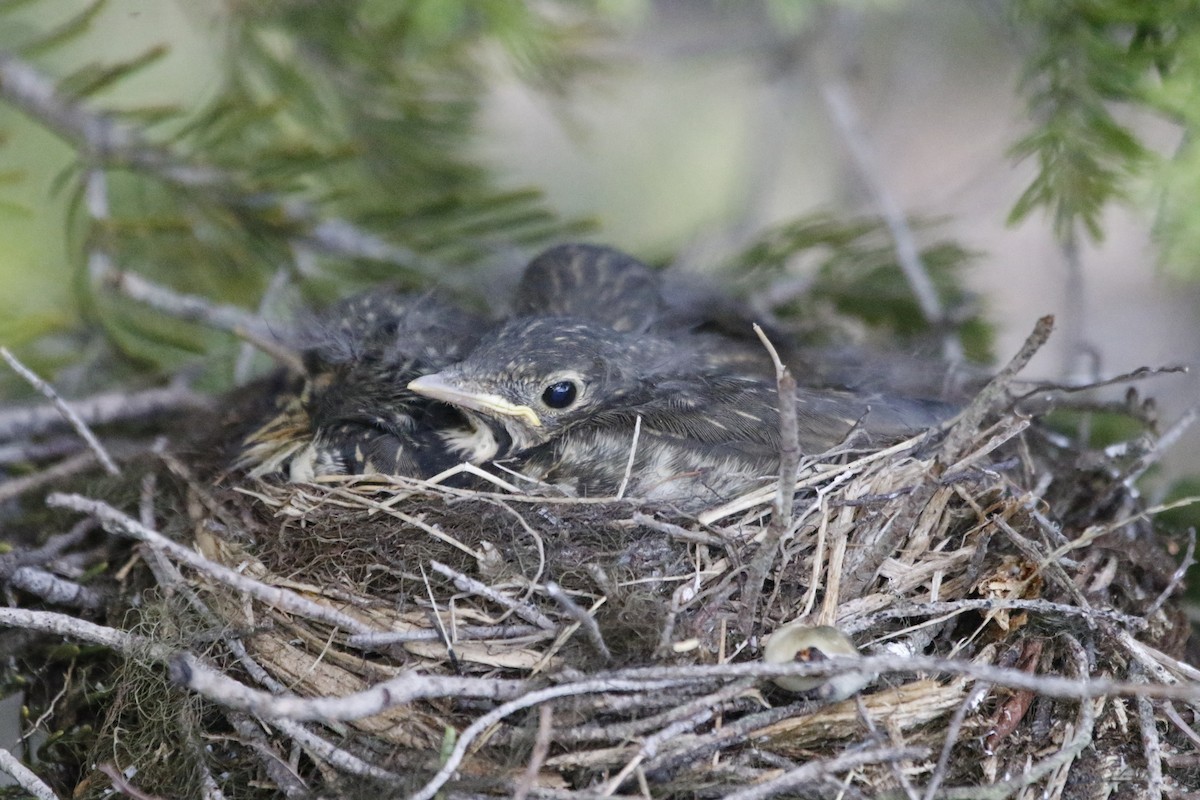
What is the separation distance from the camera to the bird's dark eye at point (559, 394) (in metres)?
1.80

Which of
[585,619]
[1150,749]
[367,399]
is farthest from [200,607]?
[1150,749]

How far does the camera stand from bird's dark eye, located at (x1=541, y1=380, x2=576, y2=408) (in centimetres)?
180

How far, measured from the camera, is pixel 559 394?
1812 millimetres

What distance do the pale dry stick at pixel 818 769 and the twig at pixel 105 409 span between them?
139 cm

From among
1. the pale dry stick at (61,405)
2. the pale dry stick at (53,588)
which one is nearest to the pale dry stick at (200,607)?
the pale dry stick at (53,588)

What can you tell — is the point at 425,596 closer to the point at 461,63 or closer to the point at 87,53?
the point at 461,63

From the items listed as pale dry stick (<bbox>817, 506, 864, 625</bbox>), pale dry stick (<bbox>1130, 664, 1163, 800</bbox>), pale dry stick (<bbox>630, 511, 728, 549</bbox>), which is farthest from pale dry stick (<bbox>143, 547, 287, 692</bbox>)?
pale dry stick (<bbox>1130, 664, 1163, 800</bbox>)

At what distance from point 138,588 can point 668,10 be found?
3479 millimetres

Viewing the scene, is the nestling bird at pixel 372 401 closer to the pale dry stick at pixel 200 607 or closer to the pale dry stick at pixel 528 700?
the pale dry stick at pixel 200 607

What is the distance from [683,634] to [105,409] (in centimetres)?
129

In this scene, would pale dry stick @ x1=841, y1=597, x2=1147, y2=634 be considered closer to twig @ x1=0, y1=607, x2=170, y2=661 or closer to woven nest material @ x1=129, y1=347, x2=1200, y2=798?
woven nest material @ x1=129, y1=347, x2=1200, y2=798

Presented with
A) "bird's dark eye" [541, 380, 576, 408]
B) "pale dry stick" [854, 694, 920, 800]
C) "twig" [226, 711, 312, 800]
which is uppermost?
"bird's dark eye" [541, 380, 576, 408]

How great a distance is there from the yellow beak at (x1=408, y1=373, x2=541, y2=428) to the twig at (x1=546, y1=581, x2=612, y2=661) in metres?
0.47

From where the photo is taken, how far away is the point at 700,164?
473 cm
